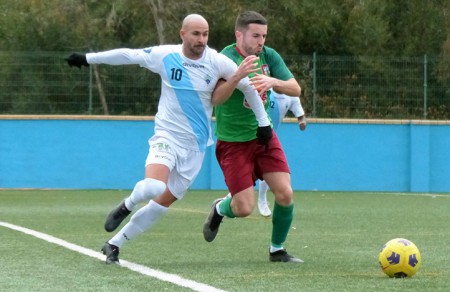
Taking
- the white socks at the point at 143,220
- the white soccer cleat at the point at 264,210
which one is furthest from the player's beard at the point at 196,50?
the white soccer cleat at the point at 264,210

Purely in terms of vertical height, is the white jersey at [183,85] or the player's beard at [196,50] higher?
the player's beard at [196,50]

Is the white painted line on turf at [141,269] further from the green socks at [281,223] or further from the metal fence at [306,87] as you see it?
the metal fence at [306,87]

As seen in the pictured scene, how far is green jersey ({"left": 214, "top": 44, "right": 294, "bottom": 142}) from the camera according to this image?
916 cm

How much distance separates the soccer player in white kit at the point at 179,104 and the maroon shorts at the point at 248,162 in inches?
20.3

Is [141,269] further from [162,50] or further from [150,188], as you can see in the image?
[162,50]

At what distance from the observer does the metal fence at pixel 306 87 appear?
22.5 meters

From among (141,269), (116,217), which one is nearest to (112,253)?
(116,217)

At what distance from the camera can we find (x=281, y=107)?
1422 cm

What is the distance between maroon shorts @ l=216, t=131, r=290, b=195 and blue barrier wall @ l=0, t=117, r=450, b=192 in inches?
515

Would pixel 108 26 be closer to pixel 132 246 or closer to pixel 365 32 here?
pixel 365 32

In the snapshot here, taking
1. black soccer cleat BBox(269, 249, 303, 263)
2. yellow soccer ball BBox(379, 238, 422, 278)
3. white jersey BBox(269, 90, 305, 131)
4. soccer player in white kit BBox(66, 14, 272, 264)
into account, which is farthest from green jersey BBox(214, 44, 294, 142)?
white jersey BBox(269, 90, 305, 131)

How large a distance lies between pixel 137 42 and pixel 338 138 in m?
9.92

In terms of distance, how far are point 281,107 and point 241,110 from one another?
5074 millimetres

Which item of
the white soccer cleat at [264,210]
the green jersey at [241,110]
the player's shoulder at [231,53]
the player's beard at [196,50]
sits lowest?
the white soccer cleat at [264,210]
